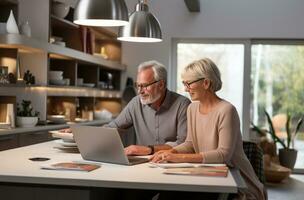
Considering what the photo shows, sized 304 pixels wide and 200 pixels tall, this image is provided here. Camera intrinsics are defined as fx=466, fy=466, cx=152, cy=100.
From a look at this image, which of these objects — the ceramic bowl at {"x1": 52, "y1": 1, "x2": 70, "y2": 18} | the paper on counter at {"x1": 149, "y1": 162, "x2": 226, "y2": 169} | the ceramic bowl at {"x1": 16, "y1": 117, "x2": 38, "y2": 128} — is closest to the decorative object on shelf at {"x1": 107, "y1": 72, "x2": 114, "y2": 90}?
the ceramic bowl at {"x1": 52, "y1": 1, "x2": 70, "y2": 18}

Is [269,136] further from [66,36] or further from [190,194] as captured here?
[190,194]

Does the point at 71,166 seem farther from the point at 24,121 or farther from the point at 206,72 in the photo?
the point at 24,121

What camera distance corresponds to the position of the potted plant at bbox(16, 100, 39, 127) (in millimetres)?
4441

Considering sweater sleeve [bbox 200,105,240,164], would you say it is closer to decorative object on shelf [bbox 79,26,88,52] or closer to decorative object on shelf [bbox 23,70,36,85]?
decorative object on shelf [bbox 23,70,36,85]

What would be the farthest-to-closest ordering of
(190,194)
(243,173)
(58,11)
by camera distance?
(58,11) < (243,173) < (190,194)

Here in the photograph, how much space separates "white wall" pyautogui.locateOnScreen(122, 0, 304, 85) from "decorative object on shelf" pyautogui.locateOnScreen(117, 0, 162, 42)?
3.70 m

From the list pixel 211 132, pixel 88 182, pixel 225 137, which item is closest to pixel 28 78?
pixel 211 132

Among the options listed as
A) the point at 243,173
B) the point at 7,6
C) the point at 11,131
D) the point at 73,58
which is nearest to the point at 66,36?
the point at 73,58

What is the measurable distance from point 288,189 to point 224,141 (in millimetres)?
3627

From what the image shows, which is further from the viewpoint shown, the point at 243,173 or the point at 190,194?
the point at 243,173

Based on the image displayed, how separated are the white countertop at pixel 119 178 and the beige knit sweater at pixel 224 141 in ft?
1.16

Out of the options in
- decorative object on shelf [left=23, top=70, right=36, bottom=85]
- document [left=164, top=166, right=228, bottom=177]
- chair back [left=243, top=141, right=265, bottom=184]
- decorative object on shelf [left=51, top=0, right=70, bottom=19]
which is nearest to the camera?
document [left=164, top=166, right=228, bottom=177]

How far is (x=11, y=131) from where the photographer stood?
4008mm

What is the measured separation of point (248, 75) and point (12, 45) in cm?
386
